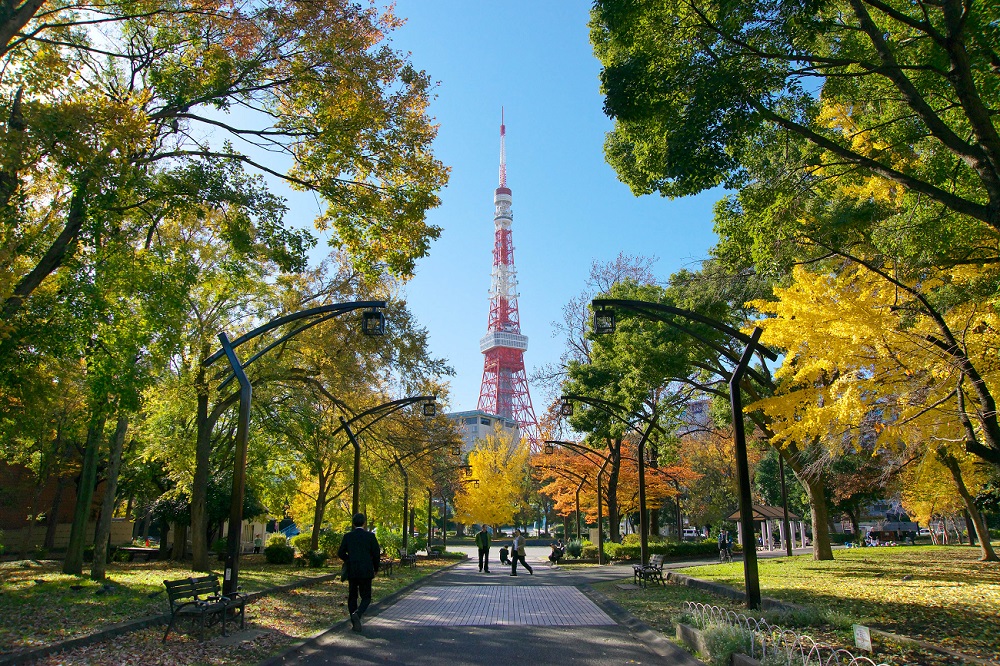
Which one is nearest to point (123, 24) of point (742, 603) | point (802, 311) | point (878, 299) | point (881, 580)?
point (802, 311)

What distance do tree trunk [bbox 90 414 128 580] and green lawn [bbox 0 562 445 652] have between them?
1.40 feet

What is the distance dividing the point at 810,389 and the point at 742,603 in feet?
12.9

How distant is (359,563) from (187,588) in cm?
236

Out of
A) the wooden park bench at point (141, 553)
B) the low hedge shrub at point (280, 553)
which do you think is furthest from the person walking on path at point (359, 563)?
the wooden park bench at point (141, 553)

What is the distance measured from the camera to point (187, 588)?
9.02m

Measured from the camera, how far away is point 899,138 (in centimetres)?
957

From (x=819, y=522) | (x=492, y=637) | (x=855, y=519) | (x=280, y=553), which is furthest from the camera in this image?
(x=855, y=519)

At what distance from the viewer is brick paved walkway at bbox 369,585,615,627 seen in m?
10.9

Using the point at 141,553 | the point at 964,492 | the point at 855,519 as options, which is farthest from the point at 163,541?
the point at 855,519

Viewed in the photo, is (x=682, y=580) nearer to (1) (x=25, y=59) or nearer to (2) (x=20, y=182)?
(2) (x=20, y=182)

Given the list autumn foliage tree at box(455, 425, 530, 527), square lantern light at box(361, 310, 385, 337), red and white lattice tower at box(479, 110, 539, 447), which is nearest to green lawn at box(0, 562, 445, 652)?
square lantern light at box(361, 310, 385, 337)

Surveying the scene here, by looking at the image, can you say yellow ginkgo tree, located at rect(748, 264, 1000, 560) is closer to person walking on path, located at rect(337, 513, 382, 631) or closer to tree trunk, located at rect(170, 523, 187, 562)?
person walking on path, located at rect(337, 513, 382, 631)

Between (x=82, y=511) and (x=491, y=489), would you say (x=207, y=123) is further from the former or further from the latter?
(x=491, y=489)

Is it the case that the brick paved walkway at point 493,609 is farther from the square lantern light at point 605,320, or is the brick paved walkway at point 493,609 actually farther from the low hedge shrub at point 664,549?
the low hedge shrub at point 664,549
